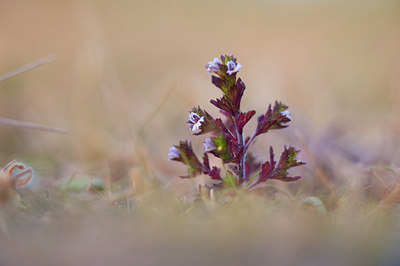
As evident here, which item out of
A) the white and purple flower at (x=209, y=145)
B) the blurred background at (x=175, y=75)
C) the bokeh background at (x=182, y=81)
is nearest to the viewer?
the white and purple flower at (x=209, y=145)

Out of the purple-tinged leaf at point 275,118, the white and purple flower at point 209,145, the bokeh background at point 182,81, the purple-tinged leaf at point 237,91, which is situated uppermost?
the bokeh background at point 182,81

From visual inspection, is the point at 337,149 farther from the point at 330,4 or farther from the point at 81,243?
the point at 330,4

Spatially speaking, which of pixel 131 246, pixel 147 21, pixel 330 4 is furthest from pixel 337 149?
pixel 330 4

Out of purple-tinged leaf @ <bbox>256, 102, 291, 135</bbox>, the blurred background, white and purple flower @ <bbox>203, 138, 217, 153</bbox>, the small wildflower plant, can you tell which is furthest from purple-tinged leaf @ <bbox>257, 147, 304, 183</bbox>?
the blurred background

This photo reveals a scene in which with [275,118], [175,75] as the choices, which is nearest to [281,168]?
[275,118]

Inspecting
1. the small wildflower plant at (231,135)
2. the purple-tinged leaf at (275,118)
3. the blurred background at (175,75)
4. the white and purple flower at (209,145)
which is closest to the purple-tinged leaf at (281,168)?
the small wildflower plant at (231,135)

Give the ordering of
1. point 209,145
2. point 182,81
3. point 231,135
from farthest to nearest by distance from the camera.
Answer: point 182,81, point 231,135, point 209,145

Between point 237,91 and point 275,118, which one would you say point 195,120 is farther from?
point 275,118

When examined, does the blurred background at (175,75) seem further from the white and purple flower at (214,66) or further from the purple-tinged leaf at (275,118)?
the white and purple flower at (214,66)
